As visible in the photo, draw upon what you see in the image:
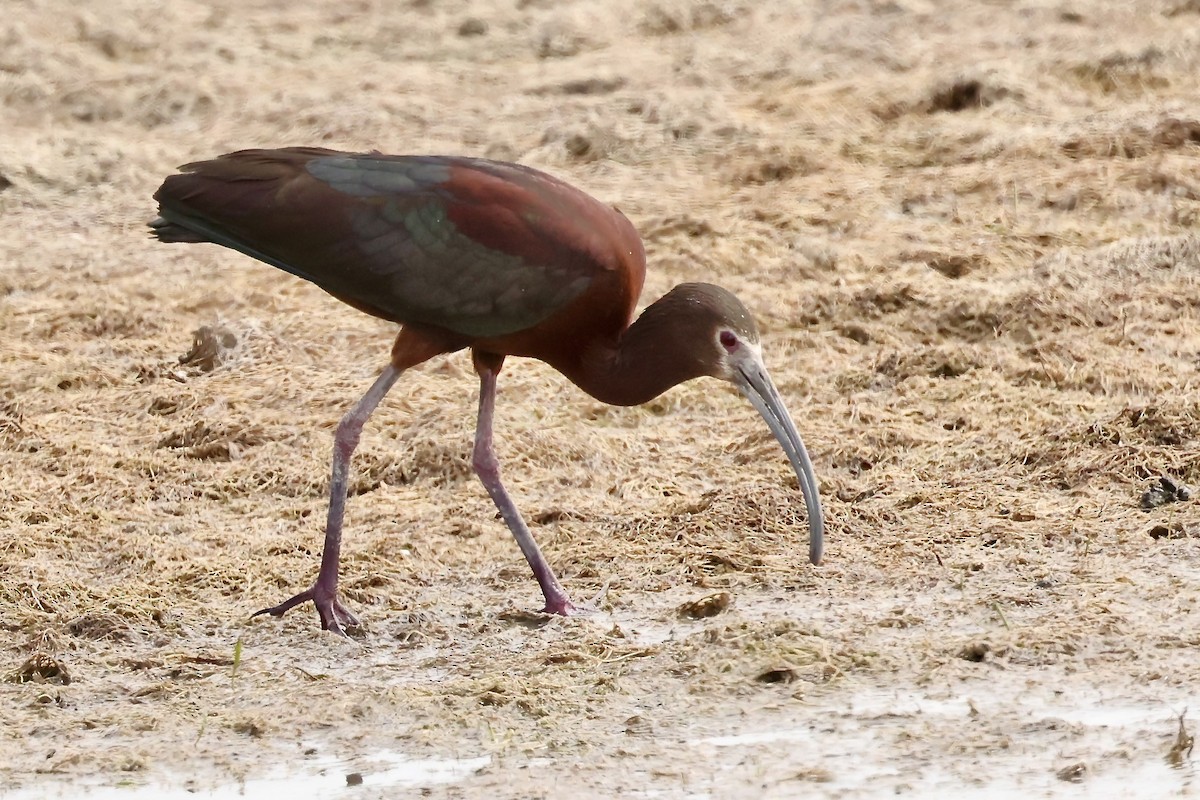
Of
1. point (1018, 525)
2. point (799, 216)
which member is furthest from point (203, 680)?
point (799, 216)

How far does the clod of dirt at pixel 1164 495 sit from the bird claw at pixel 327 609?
260cm

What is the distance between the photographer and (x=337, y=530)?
570 cm

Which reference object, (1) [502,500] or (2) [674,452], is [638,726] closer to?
(1) [502,500]

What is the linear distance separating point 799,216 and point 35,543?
4495 mm

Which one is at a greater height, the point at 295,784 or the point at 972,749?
the point at 972,749

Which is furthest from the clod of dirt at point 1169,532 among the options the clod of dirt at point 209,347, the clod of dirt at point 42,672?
the clod of dirt at point 209,347

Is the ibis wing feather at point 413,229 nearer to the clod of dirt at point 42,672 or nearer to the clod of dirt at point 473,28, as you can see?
the clod of dirt at point 42,672

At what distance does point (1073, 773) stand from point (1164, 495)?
2177 mm

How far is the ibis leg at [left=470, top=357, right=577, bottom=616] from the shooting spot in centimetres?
569

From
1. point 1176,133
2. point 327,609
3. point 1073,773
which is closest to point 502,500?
point 327,609

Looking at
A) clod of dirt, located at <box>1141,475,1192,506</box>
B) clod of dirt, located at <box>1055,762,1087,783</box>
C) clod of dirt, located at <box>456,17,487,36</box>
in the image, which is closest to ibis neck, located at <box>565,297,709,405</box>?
clod of dirt, located at <box>1141,475,1192,506</box>

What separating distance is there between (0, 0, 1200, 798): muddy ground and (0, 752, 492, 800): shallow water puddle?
2 cm

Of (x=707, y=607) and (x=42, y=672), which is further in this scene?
(x=707, y=607)

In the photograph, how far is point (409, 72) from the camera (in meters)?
12.7
